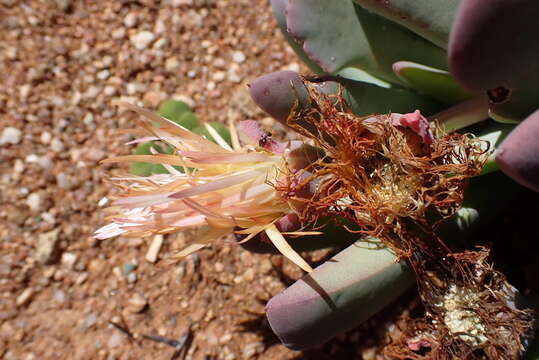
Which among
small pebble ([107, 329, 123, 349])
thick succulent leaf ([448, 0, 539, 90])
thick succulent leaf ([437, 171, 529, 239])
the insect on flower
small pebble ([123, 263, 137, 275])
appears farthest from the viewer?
small pebble ([123, 263, 137, 275])

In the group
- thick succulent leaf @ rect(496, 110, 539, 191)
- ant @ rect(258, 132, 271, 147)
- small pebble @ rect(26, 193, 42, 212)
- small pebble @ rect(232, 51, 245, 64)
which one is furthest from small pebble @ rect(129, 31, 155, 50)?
thick succulent leaf @ rect(496, 110, 539, 191)

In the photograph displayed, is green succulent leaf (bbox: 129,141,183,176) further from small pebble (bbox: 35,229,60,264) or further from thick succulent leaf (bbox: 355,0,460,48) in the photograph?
thick succulent leaf (bbox: 355,0,460,48)

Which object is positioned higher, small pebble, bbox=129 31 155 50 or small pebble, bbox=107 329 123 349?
small pebble, bbox=129 31 155 50

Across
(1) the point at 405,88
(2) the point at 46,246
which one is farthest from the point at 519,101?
(2) the point at 46,246

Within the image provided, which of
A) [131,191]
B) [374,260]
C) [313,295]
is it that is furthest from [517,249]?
[131,191]

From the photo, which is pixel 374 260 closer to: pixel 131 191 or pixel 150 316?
pixel 131 191

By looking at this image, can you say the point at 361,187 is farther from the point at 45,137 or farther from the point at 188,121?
the point at 45,137
